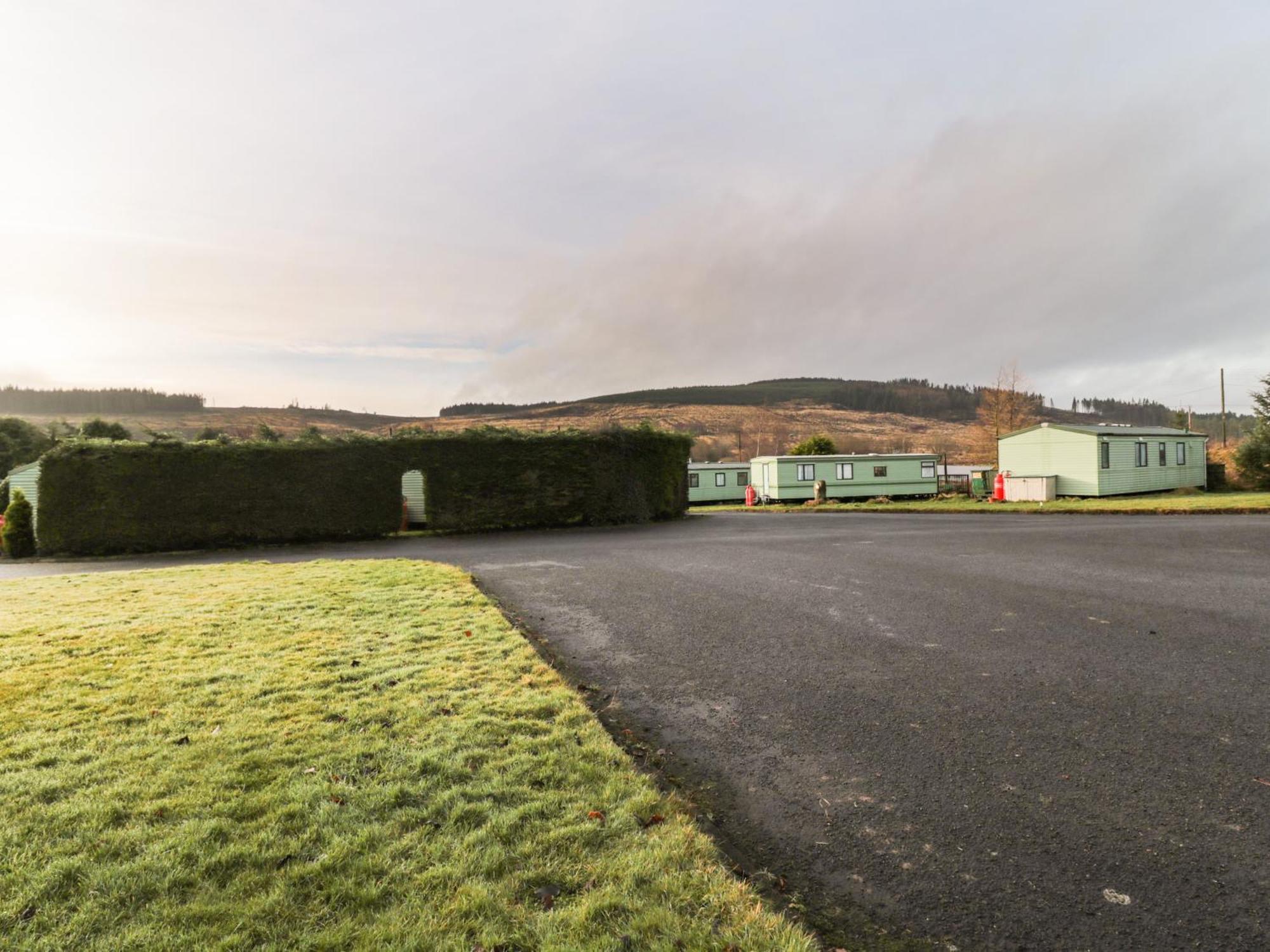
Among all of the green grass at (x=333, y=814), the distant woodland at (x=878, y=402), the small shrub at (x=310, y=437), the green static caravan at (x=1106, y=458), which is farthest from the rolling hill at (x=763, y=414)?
the green grass at (x=333, y=814)

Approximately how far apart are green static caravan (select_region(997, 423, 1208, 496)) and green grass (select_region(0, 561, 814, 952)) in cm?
2690

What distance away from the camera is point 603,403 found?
126438mm

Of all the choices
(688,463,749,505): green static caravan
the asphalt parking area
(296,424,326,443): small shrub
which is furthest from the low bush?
the asphalt parking area

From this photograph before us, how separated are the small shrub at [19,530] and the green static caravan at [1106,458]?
3261 centimetres

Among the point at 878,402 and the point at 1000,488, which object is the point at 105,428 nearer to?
the point at 1000,488

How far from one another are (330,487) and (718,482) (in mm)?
22449

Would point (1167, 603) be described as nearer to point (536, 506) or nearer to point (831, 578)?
point (831, 578)

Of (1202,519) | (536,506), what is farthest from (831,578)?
(1202,519)

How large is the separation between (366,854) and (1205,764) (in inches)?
148

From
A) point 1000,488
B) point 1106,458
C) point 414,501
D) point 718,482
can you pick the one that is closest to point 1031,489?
point 1000,488

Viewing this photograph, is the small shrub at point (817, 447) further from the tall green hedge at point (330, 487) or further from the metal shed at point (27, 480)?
the metal shed at point (27, 480)

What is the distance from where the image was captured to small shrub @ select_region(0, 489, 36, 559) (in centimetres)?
1518

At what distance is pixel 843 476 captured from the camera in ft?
102

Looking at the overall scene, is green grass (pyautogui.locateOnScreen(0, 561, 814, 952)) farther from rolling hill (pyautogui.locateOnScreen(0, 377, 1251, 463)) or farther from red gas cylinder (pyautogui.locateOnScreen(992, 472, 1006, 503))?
rolling hill (pyautogui.locateOnScreen(0, 377, 1251, 463))
